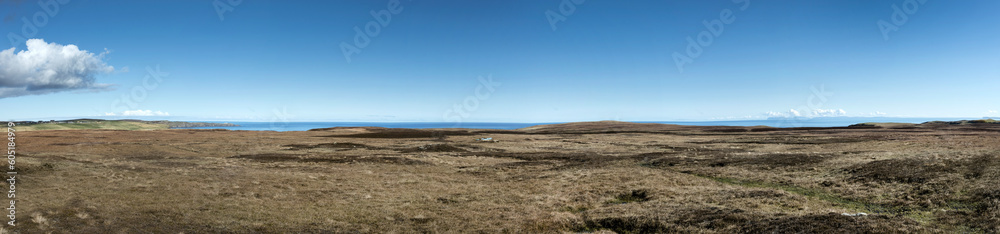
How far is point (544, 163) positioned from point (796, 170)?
17.8 meters

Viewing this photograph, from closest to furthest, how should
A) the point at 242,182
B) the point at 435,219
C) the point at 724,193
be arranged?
the point at 435,219, the point at 724,193, the point at 242,182

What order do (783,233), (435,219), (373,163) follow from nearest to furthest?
(783,233) < (435,219) < (373,163)

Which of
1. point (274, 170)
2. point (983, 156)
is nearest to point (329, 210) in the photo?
point (274, 170)

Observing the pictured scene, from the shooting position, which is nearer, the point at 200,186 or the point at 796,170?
the point at 200,186

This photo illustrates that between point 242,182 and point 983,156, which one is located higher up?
point 983,156

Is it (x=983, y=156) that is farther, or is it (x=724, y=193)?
(x=983, y=156)

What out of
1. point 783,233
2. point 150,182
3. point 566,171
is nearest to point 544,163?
point 566,171

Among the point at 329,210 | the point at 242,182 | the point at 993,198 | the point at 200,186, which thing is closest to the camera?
the point at 993,198

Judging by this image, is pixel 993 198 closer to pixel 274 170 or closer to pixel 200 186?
pixel 200 186

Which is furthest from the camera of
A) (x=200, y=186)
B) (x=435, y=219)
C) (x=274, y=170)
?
(x=274, y=170)

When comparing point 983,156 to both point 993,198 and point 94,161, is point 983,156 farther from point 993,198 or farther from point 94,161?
point 94,161

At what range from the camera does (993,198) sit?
1414 centimetres

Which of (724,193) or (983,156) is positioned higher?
(983,156)

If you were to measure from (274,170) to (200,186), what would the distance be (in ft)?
26.5
